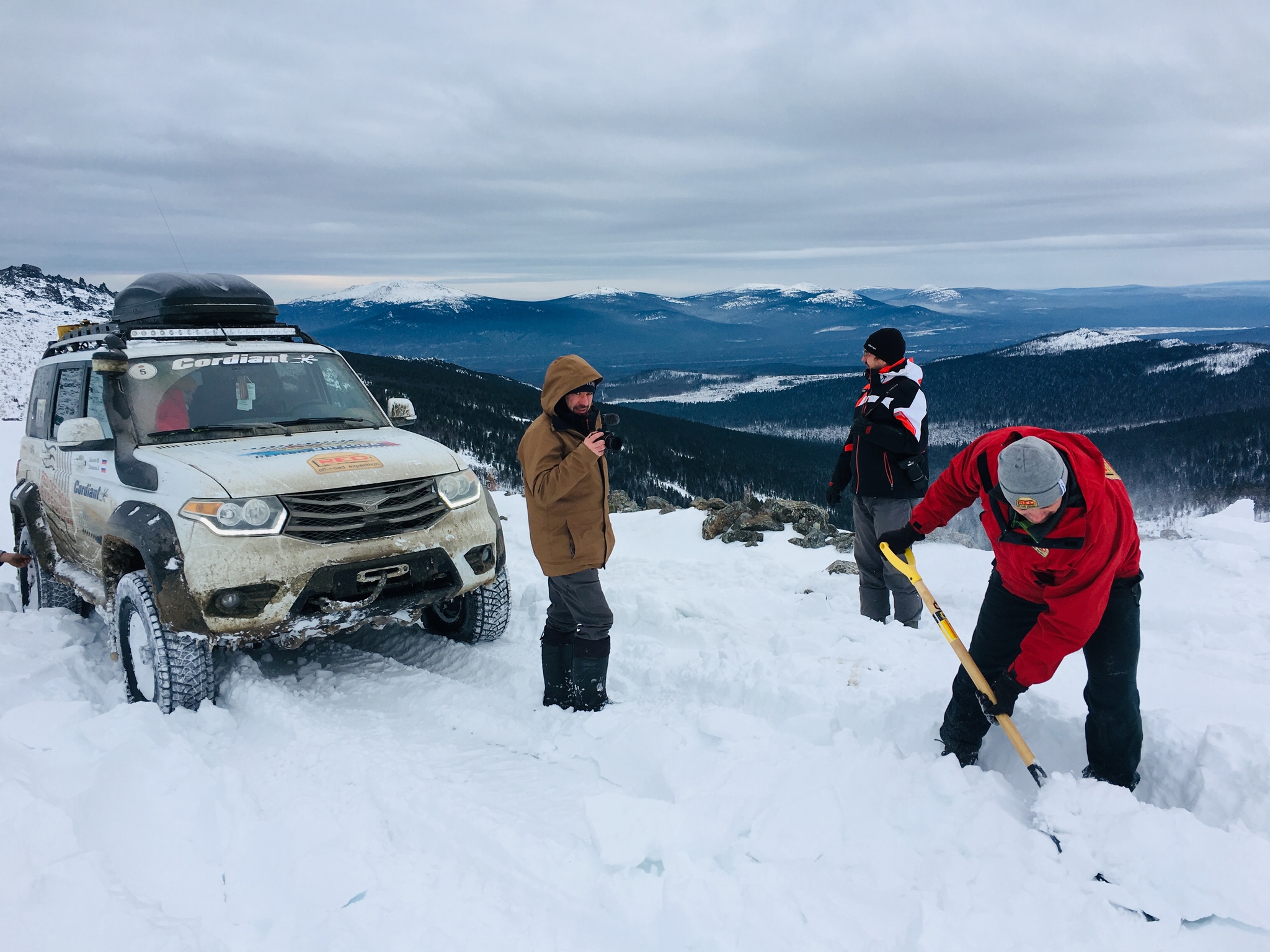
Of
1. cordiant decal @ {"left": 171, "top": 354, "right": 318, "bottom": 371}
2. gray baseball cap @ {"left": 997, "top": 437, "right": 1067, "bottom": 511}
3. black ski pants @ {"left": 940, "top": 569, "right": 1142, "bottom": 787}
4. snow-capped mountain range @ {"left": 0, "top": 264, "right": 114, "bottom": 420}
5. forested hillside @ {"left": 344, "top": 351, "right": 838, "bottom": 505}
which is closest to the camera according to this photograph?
gray baseball cap @ {"left": 997, "top": 437, "right": 1067, "bottom": 511}

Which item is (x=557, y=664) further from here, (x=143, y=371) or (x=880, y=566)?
(x=143, y=371)

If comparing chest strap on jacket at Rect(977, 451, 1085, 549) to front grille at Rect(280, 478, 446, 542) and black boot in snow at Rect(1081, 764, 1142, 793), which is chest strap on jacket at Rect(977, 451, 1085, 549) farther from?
front grille at Rect(280, 478, 446, 542)

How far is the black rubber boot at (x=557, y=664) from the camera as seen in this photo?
4.06 m

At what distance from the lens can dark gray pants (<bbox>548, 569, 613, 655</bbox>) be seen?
3.86 meters

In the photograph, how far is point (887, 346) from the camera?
16.4 ft

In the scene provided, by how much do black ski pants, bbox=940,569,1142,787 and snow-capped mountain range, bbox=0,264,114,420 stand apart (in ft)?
137

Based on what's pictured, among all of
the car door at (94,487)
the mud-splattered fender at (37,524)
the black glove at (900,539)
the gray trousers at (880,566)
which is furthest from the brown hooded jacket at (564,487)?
the mud-splattered fender at (37,524)

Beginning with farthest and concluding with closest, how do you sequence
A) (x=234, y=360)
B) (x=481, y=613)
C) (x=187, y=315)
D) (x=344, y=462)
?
(x=187, y=315) < (x=481, y=613) < (x=234, y=360) < (x=344, y=462)

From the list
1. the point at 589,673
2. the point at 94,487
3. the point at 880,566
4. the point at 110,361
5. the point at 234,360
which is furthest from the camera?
the point at 880,566

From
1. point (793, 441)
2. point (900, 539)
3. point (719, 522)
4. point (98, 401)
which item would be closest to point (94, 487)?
point (98, 401)

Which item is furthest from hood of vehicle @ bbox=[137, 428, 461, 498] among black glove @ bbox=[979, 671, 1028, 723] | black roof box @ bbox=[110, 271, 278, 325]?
black glove @ bbox=[979, 671, 1028, 723]

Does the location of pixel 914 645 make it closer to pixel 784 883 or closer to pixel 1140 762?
pixel 1140 762

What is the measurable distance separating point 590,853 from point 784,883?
77 centimetres

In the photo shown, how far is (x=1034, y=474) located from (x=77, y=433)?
16.8 ft
